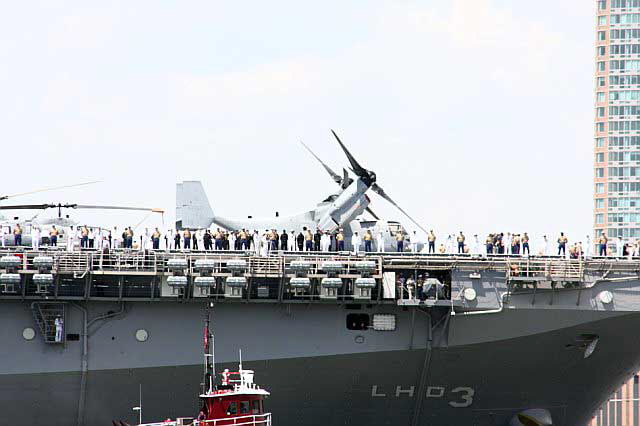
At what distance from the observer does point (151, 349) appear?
46.9m

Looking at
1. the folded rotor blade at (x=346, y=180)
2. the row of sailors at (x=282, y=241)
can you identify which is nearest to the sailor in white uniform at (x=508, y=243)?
the row of sailors at (x=282, y=241)

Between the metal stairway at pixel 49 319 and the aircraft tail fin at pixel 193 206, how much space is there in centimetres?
1055

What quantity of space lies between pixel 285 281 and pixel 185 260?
328cm

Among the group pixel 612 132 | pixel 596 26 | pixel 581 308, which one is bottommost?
pixel 581 308

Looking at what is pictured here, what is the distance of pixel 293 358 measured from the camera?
154 feet

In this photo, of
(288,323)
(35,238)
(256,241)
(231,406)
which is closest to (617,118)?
(256,241)

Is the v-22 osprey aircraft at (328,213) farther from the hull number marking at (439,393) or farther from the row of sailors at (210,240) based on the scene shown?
the hull number marking at (439,393)

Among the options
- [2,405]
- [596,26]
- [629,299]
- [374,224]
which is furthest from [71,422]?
[596,26]

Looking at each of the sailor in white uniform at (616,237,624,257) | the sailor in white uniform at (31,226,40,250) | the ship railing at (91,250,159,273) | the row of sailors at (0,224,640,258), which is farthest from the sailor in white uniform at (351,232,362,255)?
the sailor in white uniform at (31,226,40,250)

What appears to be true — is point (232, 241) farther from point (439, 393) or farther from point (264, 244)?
point (439, 393)

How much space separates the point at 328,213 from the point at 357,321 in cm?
864

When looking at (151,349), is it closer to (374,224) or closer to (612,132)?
(374,224)

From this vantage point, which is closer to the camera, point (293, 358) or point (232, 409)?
point (232, 409)

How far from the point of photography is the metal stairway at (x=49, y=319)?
153ft
